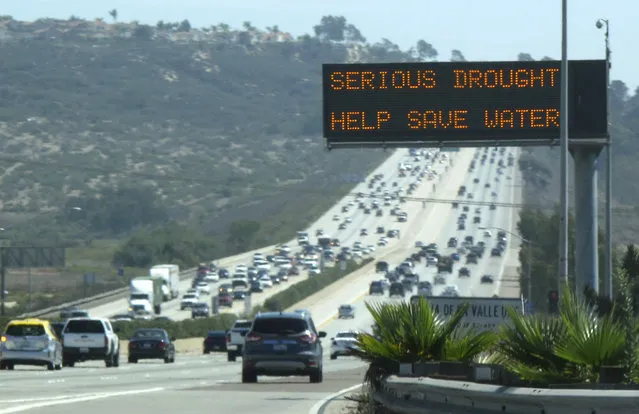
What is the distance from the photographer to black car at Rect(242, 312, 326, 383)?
3653cm

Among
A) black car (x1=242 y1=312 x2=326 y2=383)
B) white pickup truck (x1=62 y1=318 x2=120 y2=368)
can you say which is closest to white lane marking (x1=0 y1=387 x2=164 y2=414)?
black car (x1=242 y1=312 x2=326 y2=383)

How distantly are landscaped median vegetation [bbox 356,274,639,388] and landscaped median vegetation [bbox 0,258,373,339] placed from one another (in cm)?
5659

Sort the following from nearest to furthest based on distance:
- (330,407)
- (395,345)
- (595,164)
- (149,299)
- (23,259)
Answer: (395,345), (330,407), (595,164), (23,259), (149,299)

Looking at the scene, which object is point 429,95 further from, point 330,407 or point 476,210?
point 476,210

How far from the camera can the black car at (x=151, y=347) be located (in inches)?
2354

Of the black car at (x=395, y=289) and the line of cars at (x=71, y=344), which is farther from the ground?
the black car at (x=395, y=289)

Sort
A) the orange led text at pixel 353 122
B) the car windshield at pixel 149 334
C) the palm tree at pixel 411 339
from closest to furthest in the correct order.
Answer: the palm tree at pixel 411 339 → the orange led text at pixel 353 122 → the car windshield at pixel 149 334

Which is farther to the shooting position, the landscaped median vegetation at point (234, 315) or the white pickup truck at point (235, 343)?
the landscaped median vegetation at point (234, 315)

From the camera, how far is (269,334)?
36.8 meters

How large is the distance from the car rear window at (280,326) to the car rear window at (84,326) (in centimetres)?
1459

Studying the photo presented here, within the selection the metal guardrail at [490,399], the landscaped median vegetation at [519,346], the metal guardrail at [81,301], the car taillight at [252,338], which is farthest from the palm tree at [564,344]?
the metal guardrail at [81,301]

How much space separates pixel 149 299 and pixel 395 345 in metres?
96.8

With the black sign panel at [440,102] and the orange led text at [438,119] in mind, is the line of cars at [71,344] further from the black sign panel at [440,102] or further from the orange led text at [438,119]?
the orange led text at [438,119]

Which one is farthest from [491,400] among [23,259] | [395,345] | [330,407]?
[23,259]
